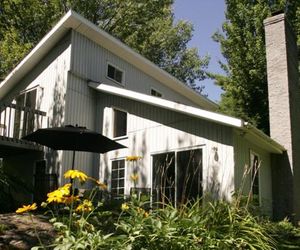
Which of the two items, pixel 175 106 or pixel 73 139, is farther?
pixel 175 106

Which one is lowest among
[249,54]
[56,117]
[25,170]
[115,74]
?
[25,170]

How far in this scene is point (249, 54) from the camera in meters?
17.9

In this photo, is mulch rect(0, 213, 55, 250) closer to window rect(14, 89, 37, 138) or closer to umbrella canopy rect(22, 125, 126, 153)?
umbrella canopy rect(22, 125, 126, 153)

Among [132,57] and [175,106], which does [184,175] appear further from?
[132,57]

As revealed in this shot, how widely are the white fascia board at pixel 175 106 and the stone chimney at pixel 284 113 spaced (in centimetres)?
362

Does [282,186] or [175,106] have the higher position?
[175,106]

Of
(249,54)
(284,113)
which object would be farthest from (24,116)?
(249,54)

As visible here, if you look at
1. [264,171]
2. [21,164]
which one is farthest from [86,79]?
[264,171]

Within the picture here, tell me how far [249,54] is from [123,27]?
33.0 feet

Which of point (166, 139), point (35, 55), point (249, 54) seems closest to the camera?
point (166, 139)

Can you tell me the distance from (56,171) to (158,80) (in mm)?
6642

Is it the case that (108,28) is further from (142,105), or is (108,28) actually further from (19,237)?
(19,237)

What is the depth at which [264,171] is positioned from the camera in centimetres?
1140

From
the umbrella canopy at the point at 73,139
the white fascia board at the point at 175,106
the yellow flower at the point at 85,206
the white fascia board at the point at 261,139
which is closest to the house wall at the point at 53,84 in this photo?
the white fascia board at the point at 175,106
